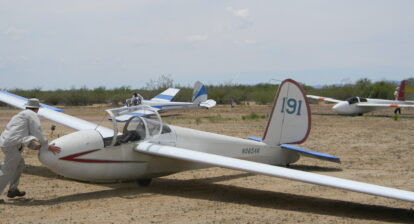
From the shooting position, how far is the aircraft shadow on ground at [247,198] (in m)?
7.52

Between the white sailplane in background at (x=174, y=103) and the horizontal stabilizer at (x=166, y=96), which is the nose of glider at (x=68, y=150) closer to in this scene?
the white sailplane in background at (x=174, y=103)

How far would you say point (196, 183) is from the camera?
10.0 m

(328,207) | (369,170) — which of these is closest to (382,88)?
(369,170)

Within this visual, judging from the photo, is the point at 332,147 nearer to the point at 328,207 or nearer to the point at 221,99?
the point at 328,207

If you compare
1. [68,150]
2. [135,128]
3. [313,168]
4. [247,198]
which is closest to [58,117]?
[135,128]

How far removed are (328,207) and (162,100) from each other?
80.5 ft

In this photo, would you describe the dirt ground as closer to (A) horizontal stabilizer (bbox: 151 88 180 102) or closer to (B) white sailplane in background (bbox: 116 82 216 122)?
(B) white sailplane in background (bbox: 116 82 216 122)

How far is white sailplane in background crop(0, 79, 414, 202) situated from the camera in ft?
25.7

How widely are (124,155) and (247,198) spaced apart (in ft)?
7.87

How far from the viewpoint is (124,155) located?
870 cm

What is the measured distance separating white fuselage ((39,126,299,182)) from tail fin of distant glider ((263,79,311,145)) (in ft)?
1.50

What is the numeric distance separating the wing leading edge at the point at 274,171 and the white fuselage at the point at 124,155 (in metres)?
0.36

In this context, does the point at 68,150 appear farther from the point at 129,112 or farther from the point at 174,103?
the point at 174,103

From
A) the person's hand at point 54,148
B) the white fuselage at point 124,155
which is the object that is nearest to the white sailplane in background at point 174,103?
the white fuselage at point 124,155
